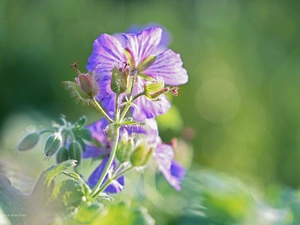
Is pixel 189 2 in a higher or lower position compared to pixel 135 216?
higher

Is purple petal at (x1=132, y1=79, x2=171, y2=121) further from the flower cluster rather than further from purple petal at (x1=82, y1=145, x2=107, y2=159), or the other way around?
purple petal at (x1=82, y1=145, x2=107, y2=159)

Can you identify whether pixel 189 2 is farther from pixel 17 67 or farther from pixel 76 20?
pixel 17 67

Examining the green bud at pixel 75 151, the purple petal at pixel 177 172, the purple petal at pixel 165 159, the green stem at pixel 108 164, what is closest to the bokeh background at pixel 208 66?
the purple petal at pixel 177 172

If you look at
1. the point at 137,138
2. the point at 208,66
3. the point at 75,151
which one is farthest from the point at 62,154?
the point at 208,66

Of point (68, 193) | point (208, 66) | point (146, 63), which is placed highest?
point (208, 66)

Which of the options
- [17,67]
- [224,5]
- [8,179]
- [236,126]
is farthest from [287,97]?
[8,179]

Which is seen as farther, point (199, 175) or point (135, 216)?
point (199, 175)

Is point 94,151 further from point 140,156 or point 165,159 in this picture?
point 140,156
